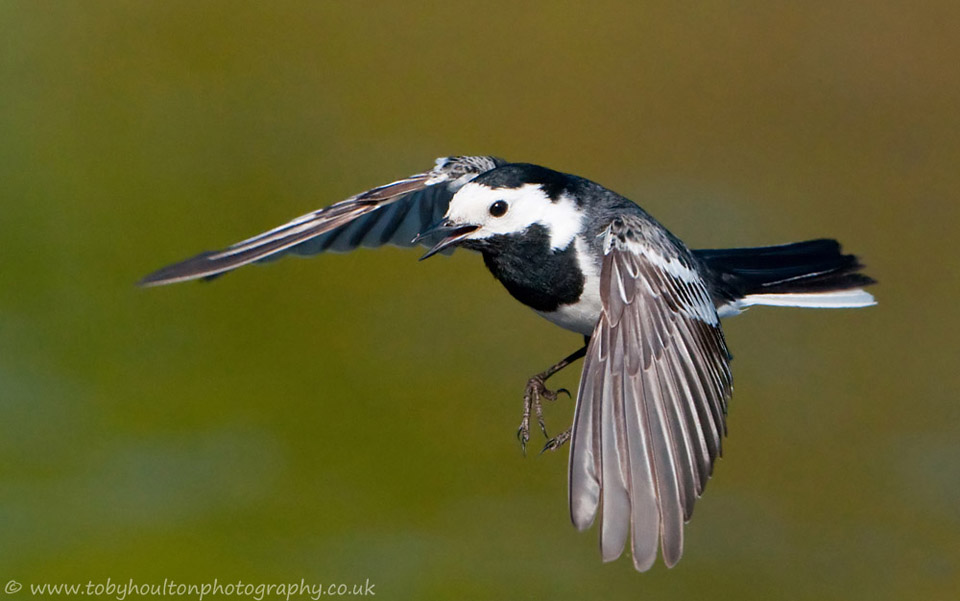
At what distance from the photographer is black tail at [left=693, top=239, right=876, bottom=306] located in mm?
6930

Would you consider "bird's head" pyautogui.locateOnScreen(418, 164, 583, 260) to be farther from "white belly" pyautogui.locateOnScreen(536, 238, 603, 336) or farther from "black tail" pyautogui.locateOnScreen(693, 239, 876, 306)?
"black tail" pyautogui.locateOnScreen(693, 239, 876, 306)

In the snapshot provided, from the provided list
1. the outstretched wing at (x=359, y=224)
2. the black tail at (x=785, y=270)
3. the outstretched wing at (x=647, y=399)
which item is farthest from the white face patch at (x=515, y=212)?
the black tail at (x=785, y=270)

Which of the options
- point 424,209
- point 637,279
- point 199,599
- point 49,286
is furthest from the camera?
point 49,286

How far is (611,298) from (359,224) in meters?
1.91

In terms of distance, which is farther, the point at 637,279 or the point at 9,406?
the point at 9,406

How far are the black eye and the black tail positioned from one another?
4.88 feet

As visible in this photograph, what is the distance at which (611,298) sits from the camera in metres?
5.43

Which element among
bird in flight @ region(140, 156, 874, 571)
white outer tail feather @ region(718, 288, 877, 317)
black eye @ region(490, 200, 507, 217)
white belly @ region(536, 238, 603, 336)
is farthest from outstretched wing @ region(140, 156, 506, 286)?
white outer tail feather @ region(718, 288, 877, 317)

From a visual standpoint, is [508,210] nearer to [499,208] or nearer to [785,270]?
[499,208]

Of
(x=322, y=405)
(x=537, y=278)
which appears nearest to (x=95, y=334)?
(x=322, y=405)

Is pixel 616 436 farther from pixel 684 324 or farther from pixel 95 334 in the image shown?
pixel 95 334

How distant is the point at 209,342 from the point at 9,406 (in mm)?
2088

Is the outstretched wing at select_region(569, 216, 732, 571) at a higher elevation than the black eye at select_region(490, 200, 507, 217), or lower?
lower

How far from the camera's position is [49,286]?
15656 mm
